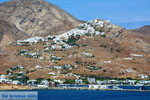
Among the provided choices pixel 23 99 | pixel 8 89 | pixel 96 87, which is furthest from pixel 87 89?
pixel 23 99

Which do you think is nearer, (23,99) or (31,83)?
(23,99)

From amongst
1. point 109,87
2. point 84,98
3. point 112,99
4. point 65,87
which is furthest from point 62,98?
point 109,87

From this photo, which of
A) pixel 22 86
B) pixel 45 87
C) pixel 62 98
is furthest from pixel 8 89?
pixel 62 98

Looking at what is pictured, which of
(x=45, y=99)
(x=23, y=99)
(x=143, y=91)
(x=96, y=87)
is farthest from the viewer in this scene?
(x=96, y=87)

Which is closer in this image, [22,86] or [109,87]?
[22,86]

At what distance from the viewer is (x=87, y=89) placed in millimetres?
189375

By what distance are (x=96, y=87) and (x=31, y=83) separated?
30784 mm

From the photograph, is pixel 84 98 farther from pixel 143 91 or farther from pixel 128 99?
pixel 143 91

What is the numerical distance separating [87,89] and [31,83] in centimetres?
2766

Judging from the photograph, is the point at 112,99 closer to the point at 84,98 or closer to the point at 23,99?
the point at 84,98

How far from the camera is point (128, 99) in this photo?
141 metres

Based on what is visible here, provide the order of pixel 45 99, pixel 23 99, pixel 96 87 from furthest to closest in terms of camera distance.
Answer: pixel 96 87, pixel 45 99, pixel 23 99

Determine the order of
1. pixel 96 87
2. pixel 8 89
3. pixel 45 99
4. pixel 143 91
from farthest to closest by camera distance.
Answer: pixel 96 87 < pixel 143 91 < pixel 8 89 < pixel 45 99

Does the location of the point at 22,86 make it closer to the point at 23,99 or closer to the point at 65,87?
the point at 65,87
